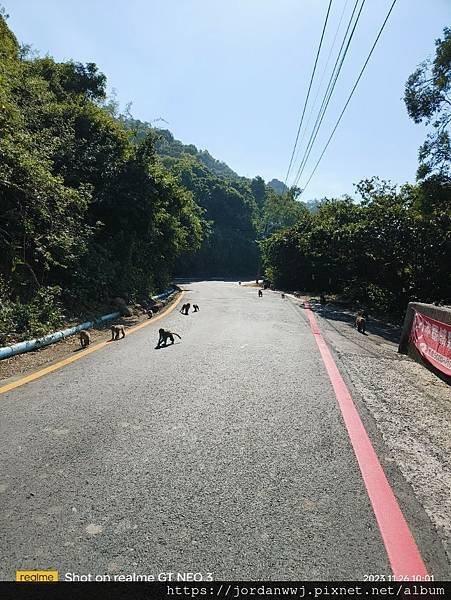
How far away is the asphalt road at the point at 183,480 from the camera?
184cm

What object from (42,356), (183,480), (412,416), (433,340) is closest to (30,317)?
(42,356)

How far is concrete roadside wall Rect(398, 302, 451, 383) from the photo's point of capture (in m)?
6.03

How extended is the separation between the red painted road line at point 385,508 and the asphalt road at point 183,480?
0.18 feet

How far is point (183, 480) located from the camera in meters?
2.49

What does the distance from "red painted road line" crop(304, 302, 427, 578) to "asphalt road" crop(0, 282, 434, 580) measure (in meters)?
0.06

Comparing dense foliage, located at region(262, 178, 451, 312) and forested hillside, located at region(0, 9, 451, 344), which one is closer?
forested hillside, located at region(0, 9, 451, 344)

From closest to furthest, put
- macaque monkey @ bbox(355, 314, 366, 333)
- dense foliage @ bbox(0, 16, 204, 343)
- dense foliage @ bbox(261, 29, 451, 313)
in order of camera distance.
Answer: dense foliage @ bbox(0, 16, 204, 343) < macaque monkey @ bbox(355, 314, 366, 333) < dense foliage @ bbox(261, 29, 451, 313)

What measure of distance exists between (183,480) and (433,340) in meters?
5.23

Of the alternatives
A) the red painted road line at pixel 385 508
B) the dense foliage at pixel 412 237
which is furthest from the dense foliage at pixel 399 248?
the red painted road line at pixel 385 508

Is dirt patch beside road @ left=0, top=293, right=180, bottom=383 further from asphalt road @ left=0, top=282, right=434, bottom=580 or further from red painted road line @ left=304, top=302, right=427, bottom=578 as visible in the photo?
red painted road line @ left=304, top=302, right=427, bottom=578

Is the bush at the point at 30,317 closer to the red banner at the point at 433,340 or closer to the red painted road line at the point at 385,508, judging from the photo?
the red painted road line at the point at 385,508

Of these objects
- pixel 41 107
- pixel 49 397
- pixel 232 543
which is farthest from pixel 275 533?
pixel 41 107

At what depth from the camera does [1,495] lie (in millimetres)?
2260

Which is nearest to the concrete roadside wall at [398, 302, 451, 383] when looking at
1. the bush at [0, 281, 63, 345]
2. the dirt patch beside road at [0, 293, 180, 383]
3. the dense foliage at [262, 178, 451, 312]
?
the dirt patch beside road at [0, 293, 180, 383]
